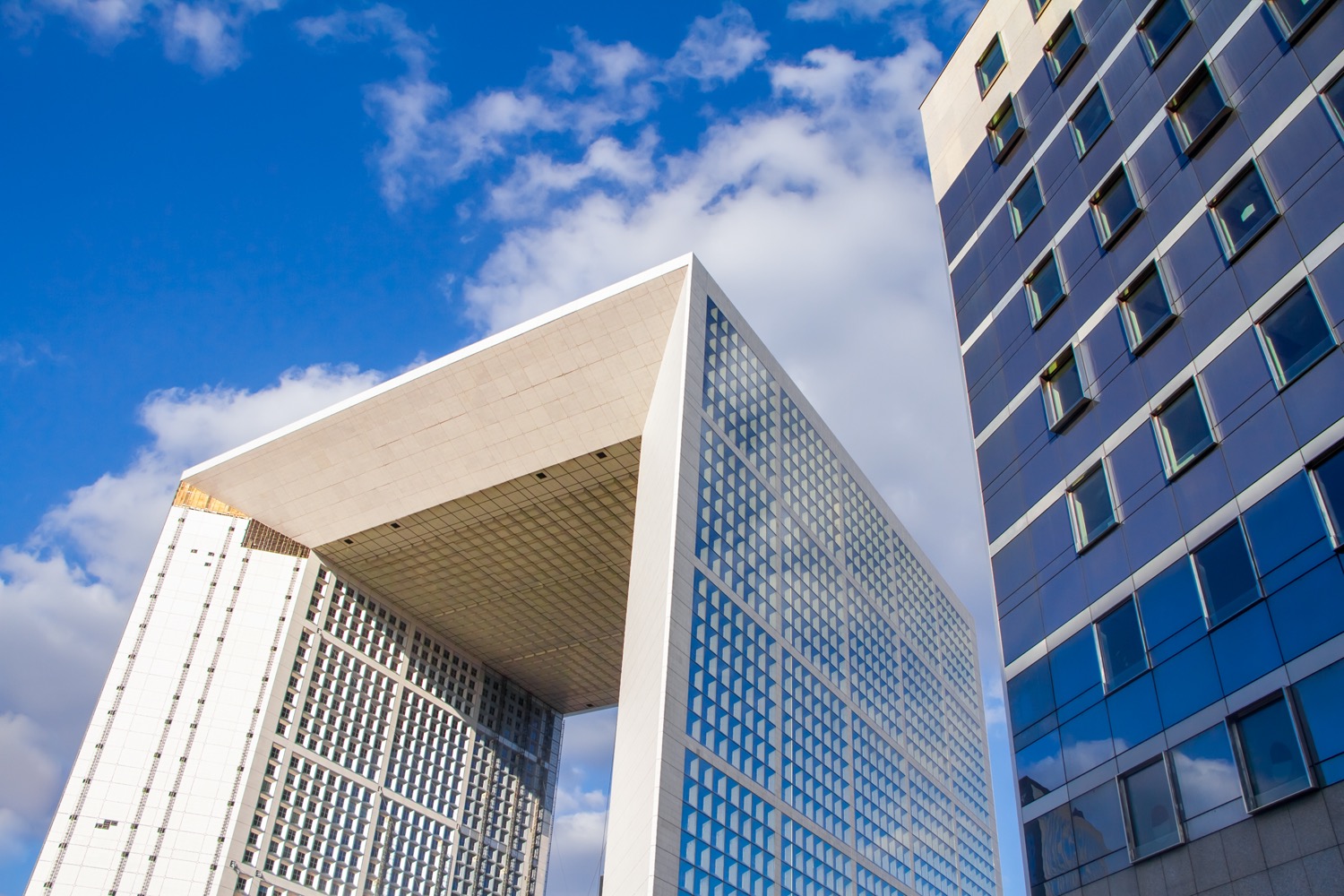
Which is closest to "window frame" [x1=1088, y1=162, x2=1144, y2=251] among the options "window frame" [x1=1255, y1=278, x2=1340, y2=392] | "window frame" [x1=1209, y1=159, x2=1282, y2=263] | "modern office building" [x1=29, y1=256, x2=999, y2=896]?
"window frame" [x1=1209, y1=159, x2=1282, y2=263]

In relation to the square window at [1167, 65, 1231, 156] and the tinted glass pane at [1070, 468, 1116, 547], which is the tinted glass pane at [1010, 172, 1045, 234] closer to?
the square window at [1167, 65, 1231, 156]

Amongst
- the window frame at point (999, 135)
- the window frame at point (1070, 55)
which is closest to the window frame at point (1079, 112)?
the window frame at point (1070, 55)

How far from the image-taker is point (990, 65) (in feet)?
109

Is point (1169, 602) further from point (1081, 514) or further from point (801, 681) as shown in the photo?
point (801, 681)

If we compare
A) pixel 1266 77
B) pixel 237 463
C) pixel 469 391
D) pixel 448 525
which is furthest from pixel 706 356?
pixel 1266 77

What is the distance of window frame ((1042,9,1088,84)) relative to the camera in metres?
28.4

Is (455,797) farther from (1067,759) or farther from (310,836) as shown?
(1067,759)

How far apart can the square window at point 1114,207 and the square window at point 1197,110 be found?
5.38 ft

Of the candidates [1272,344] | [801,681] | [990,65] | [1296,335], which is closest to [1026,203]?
[990,65]

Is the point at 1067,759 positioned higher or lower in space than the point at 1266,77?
lower

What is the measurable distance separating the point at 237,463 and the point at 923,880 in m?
42.7

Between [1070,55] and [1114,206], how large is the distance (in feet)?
18.5

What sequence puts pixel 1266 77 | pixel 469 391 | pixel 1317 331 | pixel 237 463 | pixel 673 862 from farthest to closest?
pixel 237 463
pixel 469 391
pixel 673 862
pixel 1266 77
pixel 1317 331

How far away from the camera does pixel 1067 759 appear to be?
71.9 ft
